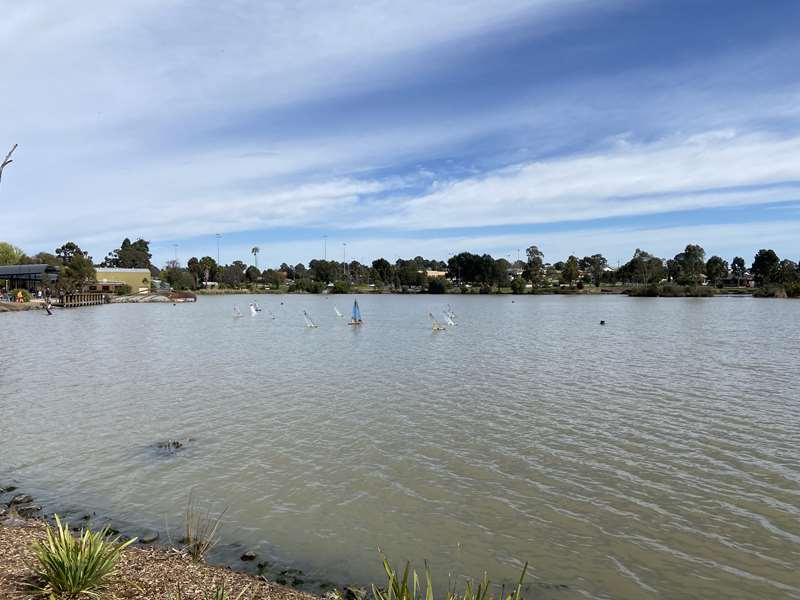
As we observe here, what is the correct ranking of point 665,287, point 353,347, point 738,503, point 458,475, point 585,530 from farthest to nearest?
point 665,287, point 353,347, point 458,475, point 738,503, point 585,530

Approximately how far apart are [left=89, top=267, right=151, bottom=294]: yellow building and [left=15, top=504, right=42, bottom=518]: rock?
158491mm

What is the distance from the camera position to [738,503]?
12.2 m

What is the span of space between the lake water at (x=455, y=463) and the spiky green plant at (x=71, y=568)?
263cm

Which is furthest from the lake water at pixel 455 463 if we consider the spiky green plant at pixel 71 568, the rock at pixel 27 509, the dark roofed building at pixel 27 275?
the dark roofed building at pixel 27 275

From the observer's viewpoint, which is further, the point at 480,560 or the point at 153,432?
the point at 153,432

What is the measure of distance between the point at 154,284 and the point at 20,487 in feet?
599

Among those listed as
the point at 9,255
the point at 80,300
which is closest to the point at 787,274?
the point at 80,300

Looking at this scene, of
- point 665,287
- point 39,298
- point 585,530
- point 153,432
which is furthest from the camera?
point 665,287

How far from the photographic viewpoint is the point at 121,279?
171750 millimetres

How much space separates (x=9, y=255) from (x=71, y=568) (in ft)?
625

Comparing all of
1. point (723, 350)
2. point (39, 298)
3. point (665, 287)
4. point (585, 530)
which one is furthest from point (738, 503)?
point (665, 287)

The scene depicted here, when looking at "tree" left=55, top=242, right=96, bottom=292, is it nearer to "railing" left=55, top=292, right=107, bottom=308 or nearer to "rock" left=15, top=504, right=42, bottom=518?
"railing" left=55, top=292, right=107, bottom=308

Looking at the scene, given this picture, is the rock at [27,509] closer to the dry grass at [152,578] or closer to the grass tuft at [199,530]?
the dry grass at [152,578]

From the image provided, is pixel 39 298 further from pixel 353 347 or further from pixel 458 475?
pixel 458 475
